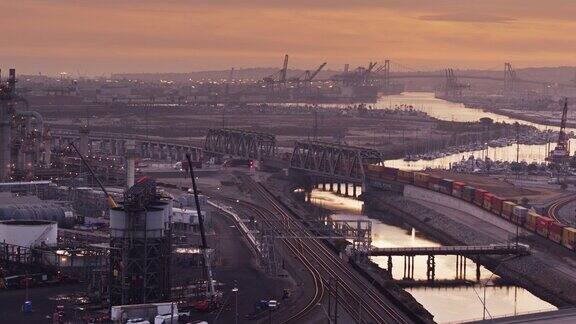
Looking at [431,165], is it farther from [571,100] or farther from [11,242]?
[571,100]

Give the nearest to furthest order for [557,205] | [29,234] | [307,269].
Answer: [29,234]
[307,269]
[557,205]

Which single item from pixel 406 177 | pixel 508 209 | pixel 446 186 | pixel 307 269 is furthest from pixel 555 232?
pixel 406 177

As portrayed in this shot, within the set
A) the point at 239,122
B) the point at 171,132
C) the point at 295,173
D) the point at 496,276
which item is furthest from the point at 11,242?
the point at 239,122

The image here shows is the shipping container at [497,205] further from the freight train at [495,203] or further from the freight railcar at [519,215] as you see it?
the freight railcar at [519,215]

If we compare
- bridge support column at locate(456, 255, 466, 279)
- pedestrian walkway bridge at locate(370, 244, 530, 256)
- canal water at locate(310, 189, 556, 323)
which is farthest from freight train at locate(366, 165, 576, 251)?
bridge support column at locate(456, 255, 466, 279)

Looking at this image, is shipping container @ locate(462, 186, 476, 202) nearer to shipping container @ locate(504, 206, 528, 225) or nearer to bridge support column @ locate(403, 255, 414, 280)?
shipping container @ locate(504, 206, 528, 225)

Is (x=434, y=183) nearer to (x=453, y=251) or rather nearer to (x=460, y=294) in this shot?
(x=453, y=251)
